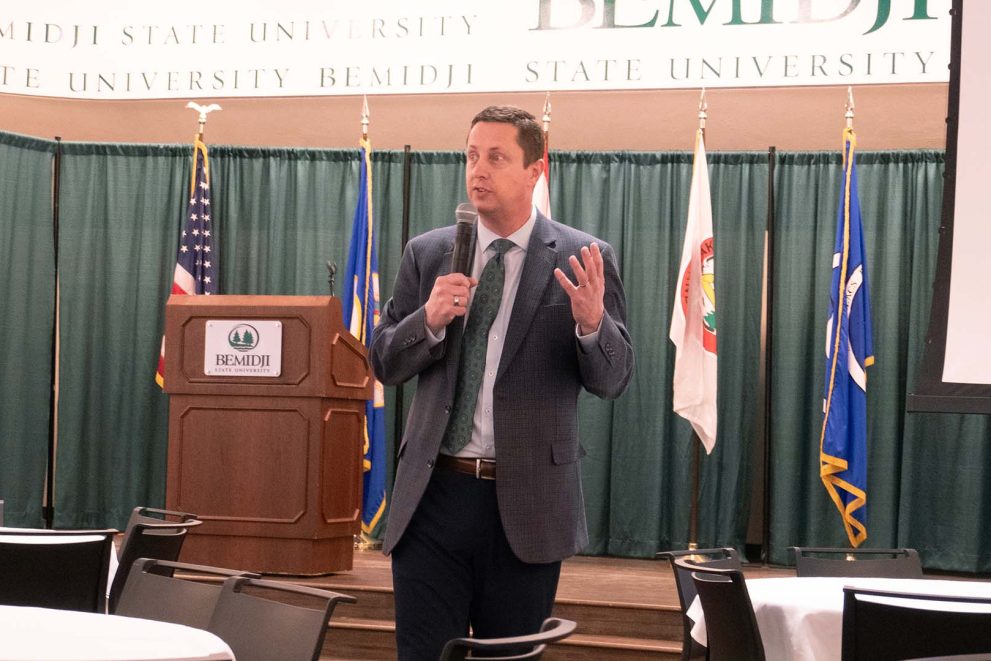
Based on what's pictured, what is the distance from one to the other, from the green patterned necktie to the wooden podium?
332cm

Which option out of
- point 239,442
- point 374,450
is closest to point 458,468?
point 239,442

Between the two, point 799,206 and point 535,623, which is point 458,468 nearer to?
point 535,623

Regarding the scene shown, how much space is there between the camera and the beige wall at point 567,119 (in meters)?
7.80

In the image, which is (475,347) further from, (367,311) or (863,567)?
(367,311)

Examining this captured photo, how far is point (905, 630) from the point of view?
246 cm

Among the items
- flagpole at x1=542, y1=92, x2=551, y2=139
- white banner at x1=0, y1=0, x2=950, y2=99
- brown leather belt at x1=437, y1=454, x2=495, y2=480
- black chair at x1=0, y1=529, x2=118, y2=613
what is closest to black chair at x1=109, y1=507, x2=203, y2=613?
black chair at x1=0, y1=529, x2=118, y2=613

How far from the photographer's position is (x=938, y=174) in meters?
7.51

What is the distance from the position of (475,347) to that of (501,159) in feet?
1.29

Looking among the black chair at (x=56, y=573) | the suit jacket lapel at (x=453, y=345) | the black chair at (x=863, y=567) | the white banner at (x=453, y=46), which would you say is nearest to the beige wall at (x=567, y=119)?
the white banner at (x=453, y=46)

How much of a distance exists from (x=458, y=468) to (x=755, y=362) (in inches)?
218

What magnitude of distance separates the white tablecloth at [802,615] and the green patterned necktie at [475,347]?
115 cm

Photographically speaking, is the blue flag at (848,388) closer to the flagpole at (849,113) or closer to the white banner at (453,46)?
the flagpole at (849,113)

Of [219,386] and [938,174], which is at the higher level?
[938,174]

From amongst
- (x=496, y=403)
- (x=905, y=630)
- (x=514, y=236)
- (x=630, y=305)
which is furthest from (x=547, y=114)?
(x=905, y=630)
